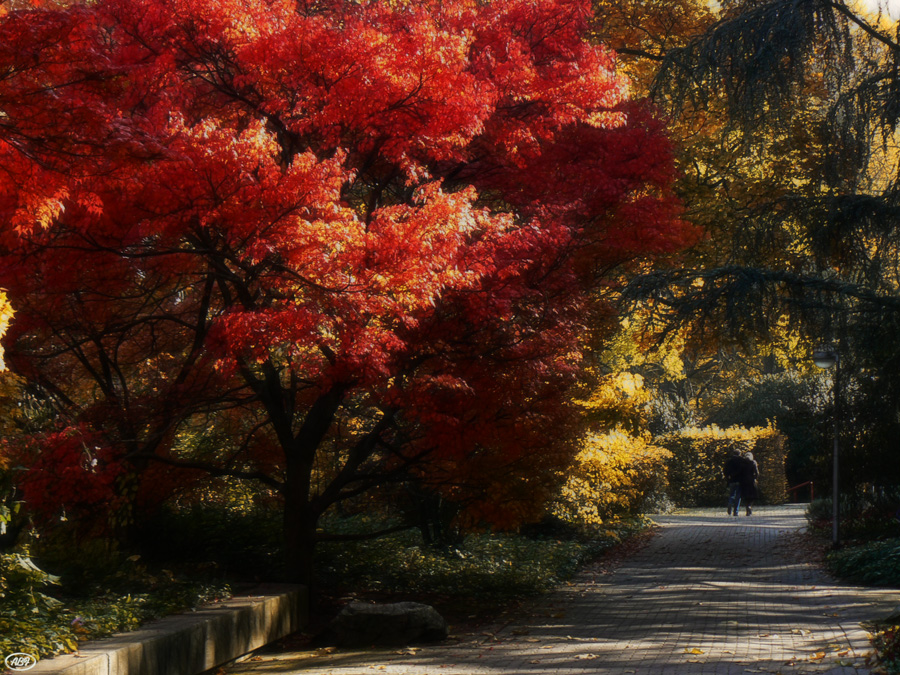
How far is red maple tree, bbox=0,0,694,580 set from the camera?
300 inches

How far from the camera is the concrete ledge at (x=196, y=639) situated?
608cm

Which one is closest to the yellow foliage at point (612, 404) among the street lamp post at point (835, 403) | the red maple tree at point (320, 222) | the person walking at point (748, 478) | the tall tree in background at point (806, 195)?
the tall tree in background at point (806, 195)

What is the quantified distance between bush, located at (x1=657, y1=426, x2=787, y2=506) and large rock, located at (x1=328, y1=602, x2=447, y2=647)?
2081 cm

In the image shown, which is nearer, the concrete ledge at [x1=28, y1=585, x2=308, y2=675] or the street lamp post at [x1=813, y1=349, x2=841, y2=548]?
the concrete ledge at [x1=28, y1=585, x2=308, y2=675]

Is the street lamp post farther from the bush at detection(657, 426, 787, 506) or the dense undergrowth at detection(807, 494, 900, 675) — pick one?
the bush at detection(657, 426, 787, 506)

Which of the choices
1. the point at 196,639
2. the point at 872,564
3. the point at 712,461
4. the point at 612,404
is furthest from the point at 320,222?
the point at 712,461

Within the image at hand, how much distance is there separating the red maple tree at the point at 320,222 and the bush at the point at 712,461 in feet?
59.3

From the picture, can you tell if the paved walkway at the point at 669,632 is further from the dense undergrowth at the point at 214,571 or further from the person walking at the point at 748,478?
the person walking at the point at 748,478

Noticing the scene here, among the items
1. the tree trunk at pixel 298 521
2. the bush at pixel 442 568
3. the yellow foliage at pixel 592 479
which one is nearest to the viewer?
the tree trunk at pixel 298 521

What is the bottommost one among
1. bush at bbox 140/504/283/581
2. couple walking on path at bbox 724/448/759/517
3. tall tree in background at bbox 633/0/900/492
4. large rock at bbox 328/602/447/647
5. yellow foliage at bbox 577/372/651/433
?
large rock at bbox 328/602/447/647

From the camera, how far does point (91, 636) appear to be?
6723 millimetres

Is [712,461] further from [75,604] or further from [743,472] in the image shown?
[75,604]
